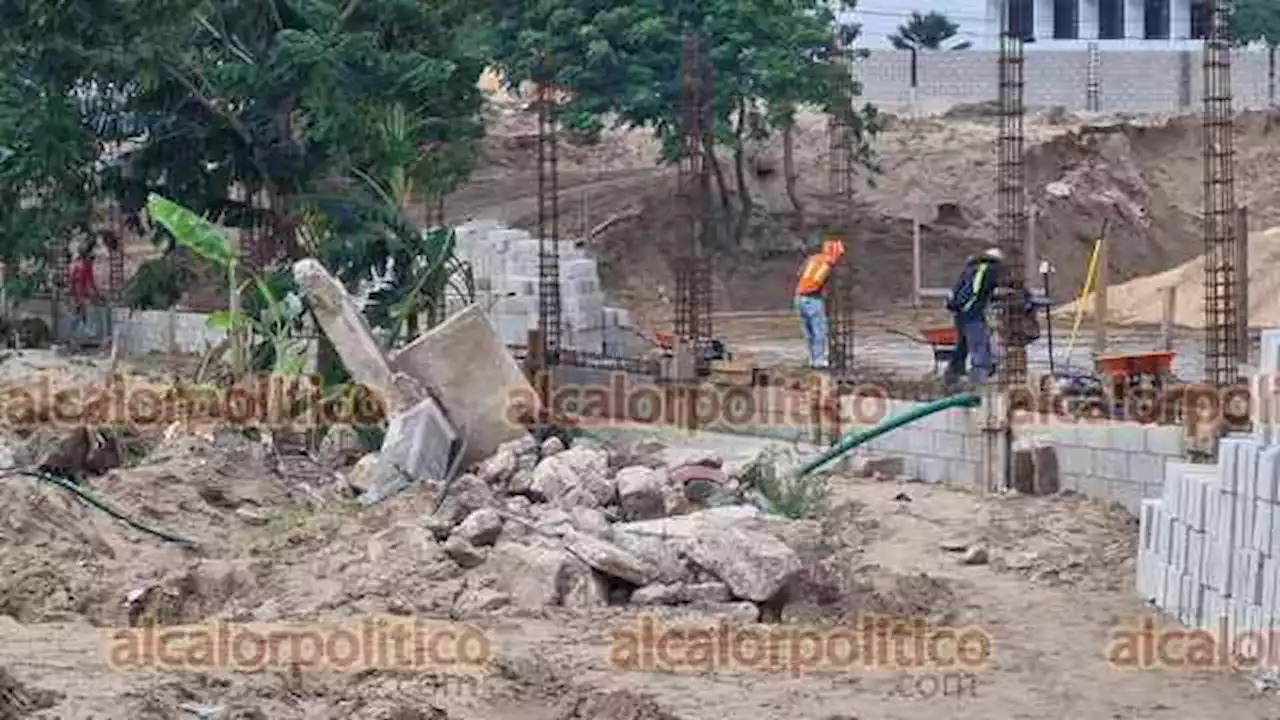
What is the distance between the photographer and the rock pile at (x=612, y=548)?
11914mm

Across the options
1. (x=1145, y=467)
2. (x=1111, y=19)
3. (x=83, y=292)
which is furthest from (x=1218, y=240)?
(x=1111, y=19)

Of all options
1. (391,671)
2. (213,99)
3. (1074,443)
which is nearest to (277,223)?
(213,99)

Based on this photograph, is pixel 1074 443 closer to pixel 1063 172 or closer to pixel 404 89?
pixel 404 89

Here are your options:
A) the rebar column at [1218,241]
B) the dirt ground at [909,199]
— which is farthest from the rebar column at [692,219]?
the dirt ground at [909,199]

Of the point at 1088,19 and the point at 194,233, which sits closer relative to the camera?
the point at 194,233

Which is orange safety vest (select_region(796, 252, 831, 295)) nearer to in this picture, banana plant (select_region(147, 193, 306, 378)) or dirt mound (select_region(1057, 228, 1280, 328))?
banana plant (select_region(147, 193, 306, 378))

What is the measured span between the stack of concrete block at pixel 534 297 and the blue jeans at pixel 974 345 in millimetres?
4648

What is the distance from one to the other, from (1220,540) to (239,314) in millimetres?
10817

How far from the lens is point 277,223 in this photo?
23.3 metres

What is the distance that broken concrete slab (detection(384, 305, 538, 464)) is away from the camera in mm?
15977

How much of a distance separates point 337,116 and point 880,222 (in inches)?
606

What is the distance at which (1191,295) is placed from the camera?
1129 inches

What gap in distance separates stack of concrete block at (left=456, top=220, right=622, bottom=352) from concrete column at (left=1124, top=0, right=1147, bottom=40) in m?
35.3

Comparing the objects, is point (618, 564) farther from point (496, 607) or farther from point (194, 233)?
point (194, 233)
